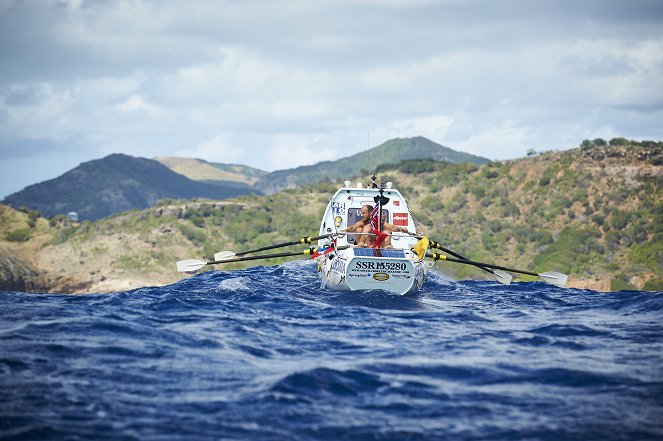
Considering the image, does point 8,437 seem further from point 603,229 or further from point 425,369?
point 603,229

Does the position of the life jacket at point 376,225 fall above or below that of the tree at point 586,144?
below

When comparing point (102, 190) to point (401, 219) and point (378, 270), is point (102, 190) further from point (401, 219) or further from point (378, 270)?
point (378, 270)

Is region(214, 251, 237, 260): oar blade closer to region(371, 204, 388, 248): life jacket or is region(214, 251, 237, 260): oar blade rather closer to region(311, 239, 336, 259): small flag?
region(311, 239, 336, 259): small flag

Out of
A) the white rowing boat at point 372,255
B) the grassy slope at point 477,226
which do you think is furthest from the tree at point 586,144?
the white rowing boat at point 372,255

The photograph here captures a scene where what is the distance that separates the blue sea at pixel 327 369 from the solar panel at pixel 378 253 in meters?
1.03

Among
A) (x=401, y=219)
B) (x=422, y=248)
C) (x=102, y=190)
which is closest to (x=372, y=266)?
(x=422, y=248)

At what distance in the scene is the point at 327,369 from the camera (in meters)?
13.2

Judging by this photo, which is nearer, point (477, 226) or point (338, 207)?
point (338, 207)

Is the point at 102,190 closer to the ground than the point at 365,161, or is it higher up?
closer to the ground

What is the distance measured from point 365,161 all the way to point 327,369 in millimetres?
146974

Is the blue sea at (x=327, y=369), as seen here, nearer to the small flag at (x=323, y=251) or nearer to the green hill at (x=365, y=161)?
the small flag at (x=323, y=251)

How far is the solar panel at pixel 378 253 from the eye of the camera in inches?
805

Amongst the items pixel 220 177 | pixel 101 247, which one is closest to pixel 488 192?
pixel 101 247

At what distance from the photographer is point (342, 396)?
12031 mm
